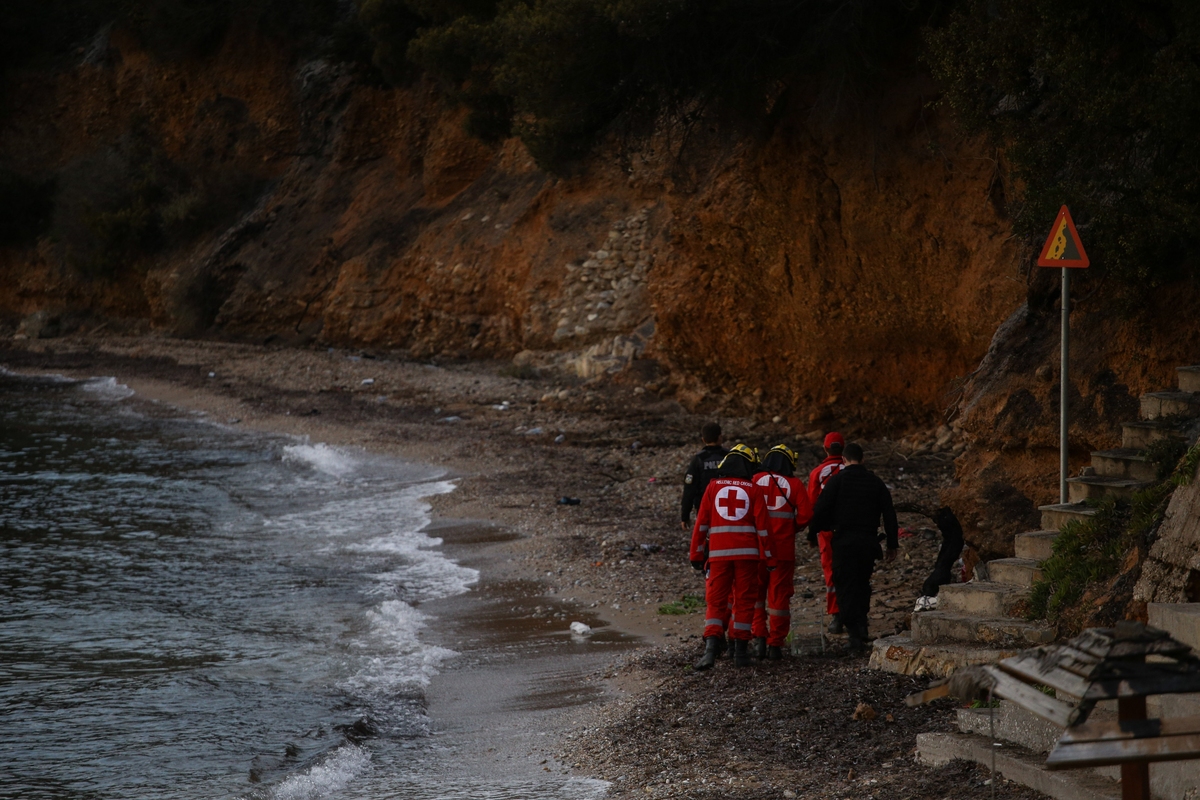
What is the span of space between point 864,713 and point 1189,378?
3823 mm

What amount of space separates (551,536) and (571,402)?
9837 millimetres

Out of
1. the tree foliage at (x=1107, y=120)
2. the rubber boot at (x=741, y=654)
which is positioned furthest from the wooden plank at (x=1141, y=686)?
the tree foliage at (x=1107, y=120)

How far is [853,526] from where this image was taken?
28.6ft

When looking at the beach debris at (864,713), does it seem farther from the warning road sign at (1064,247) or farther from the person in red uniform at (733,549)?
the warning road sign at (1064,247)

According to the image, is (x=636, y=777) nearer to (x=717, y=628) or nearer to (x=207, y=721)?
(x=717, y=628)

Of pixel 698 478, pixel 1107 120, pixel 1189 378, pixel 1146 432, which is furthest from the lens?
pixel 1107 120

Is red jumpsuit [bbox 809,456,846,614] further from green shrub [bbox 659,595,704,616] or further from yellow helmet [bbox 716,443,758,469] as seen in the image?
green shrub [bbox 659,595,704,616]

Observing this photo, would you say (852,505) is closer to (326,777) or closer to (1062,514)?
(1062,514)

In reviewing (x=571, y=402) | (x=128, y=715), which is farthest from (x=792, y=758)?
(x=571, y=402)

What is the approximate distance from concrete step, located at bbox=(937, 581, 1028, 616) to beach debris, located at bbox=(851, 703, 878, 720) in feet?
3.60

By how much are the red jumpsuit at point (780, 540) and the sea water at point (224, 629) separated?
7.83ft

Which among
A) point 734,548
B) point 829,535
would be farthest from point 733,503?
point 829,535

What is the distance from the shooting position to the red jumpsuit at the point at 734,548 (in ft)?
27.5

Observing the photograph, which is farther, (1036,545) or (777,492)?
(777,492)
